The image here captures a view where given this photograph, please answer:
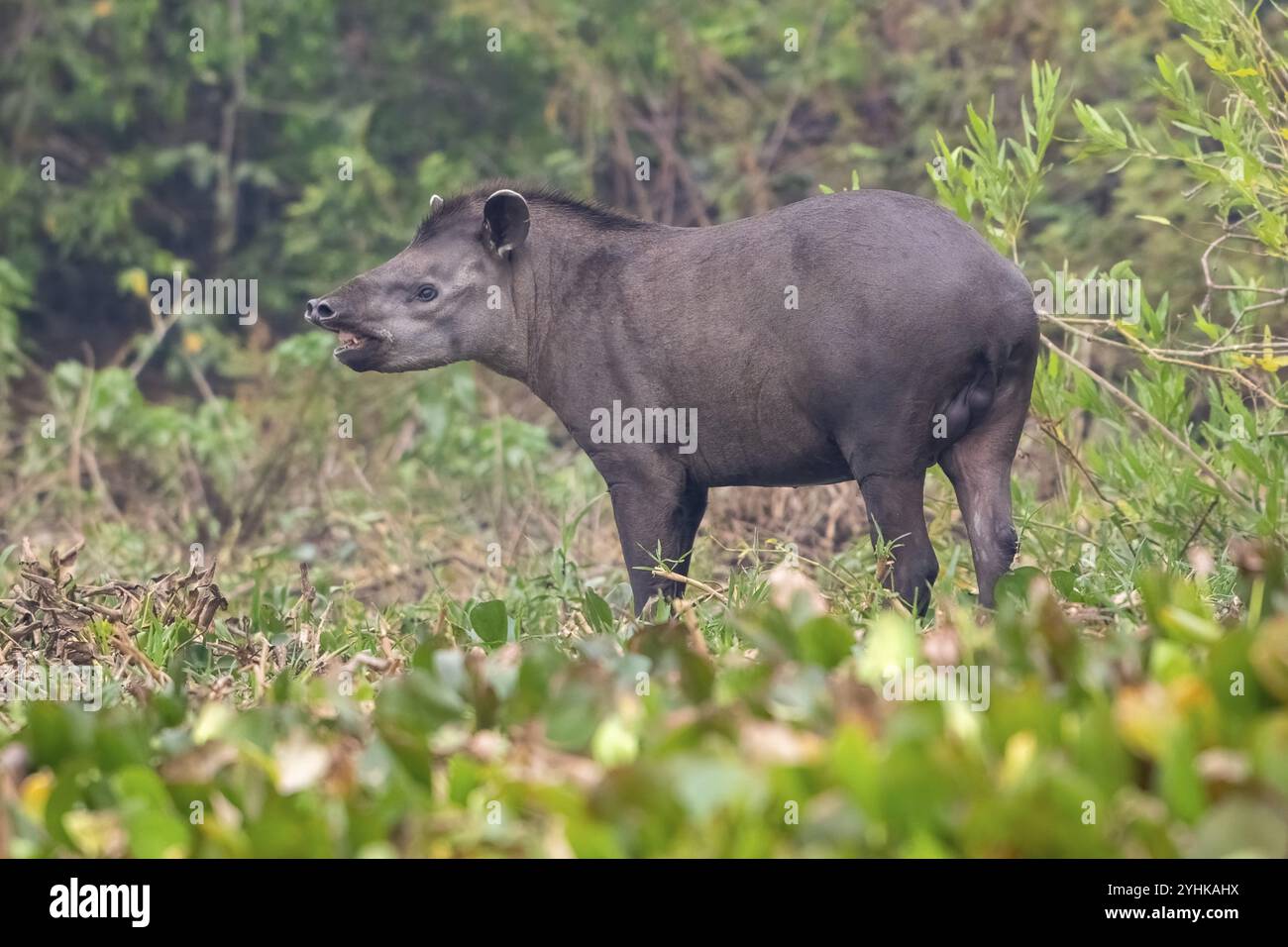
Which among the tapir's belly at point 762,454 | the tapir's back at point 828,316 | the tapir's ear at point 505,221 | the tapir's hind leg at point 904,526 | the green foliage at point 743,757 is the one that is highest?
the tapir's ear at point 505,221

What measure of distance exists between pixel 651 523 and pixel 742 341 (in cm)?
83

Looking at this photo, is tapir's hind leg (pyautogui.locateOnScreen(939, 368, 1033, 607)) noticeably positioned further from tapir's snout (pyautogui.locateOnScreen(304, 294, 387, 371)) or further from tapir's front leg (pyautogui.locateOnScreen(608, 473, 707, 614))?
tapir's snout (pyautogui.locateOnScreen(304, 294, 387, 371))

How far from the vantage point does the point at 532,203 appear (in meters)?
7.27

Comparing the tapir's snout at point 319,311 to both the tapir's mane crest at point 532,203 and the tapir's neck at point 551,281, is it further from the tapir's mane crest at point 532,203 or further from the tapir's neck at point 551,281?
the tapir's neck at point 551,281

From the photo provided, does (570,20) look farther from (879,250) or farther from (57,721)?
(57,721)

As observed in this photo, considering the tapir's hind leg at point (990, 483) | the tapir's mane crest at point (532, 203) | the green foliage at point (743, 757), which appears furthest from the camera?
the tapir's mane crest at point (532, 203)

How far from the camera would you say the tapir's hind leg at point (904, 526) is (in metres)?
6.12

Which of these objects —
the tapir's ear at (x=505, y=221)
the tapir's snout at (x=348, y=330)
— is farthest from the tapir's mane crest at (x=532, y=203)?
the tapir's snout at (x=348, y=330)

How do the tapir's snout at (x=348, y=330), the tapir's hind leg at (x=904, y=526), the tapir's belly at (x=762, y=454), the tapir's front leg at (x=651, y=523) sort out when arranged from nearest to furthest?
1. the tapir's hind leg at (x=904, y=526)
2. the tapir's belly at (x=762, y=454)
3. the tapir's front leg at (x=651, y=523)
4. the tapir's snout at (x=348, y=330)

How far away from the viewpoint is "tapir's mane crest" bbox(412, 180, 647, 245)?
716 centimetres

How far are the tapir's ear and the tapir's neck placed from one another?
0.20 feet

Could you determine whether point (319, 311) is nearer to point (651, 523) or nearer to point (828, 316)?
point (651, 523)

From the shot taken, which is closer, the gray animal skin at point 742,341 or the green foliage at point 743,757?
the green foliage at point 743,757

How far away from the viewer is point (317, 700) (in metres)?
4.48
